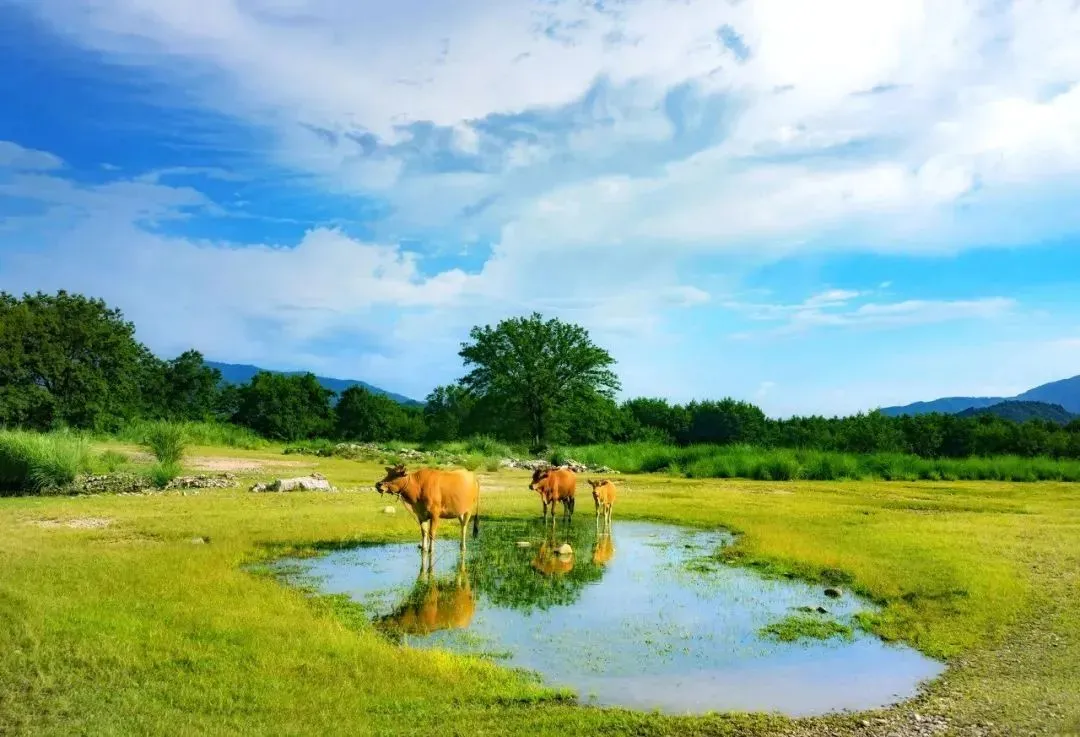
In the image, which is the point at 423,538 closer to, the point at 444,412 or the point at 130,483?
the point at 130,483

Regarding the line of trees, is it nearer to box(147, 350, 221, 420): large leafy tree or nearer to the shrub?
box(147, 350, 221, 420): large leafy tree

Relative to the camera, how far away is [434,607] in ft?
42.6

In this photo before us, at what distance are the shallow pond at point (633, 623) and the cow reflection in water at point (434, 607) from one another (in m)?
0.03

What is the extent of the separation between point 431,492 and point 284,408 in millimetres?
90128

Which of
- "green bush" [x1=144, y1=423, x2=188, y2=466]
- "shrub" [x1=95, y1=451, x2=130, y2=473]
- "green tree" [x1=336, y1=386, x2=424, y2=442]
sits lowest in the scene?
"shrub" [x1=95, y1=451, x2=130, y2=473]

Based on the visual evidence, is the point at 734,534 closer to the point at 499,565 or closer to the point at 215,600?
the point at 499,565

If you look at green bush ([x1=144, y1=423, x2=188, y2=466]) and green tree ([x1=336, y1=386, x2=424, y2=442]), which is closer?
green bush ([x1=144, y1=423, x2=188, y2=466])

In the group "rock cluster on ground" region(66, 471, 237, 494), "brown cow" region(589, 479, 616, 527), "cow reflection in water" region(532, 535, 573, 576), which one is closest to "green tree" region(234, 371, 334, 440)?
"rock cluster on ground" region(66, 471, 237, 494)

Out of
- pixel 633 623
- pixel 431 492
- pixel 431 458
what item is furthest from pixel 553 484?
pixel 431 458

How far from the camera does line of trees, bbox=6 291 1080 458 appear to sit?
54.5 metres

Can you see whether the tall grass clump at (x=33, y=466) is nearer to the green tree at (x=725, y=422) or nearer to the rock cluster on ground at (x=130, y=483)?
the rock cluster on ground at (x=130, y=483)

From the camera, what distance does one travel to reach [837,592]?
14.7 metres

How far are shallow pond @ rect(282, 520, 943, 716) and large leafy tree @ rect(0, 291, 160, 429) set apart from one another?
46.0m

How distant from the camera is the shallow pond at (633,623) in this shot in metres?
9.66
